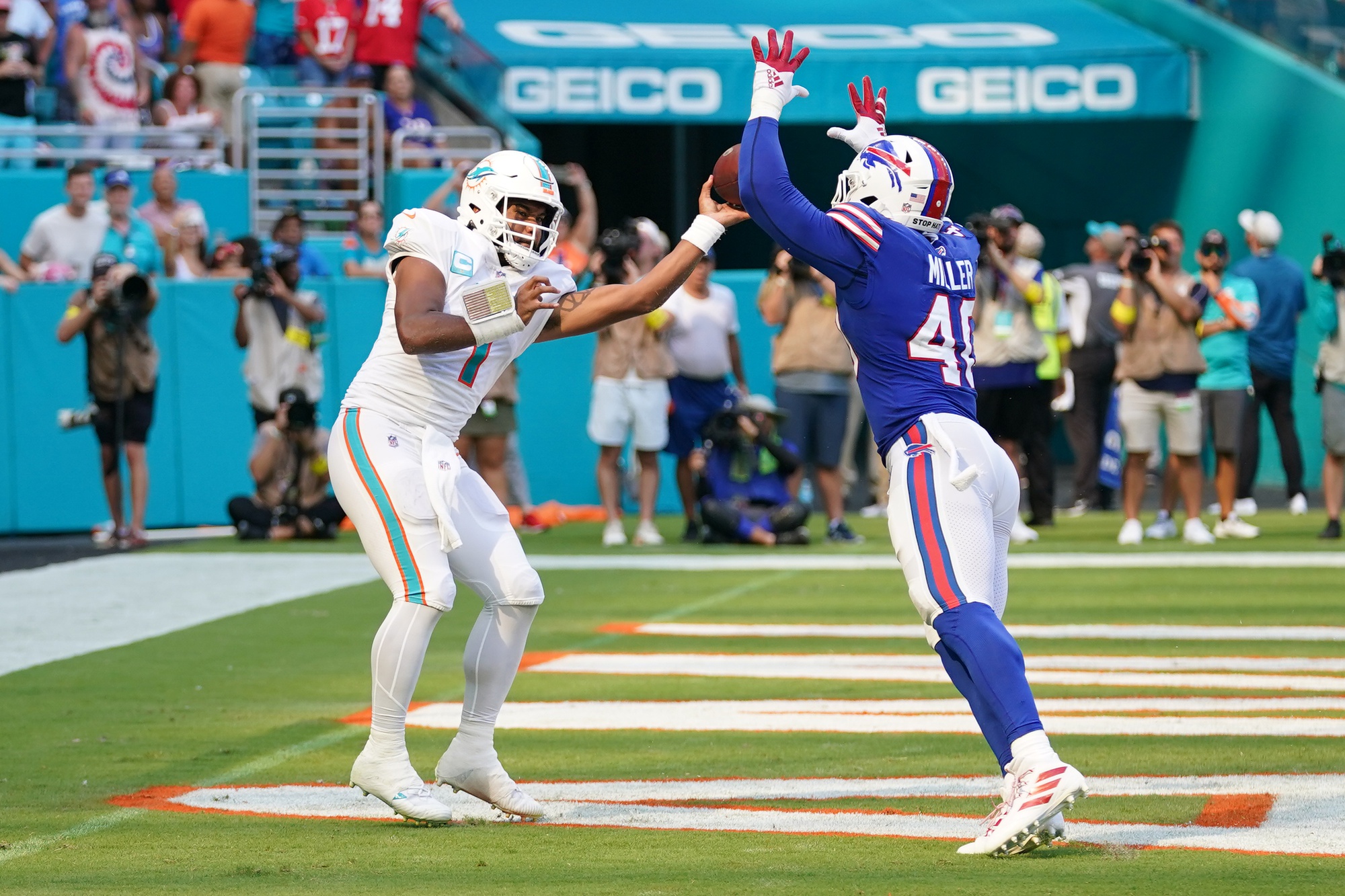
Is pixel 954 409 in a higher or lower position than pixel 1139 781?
higher

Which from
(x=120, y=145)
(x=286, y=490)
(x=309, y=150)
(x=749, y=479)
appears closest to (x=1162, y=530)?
(x=749, y=479)

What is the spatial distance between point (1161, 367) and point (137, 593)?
6.95m

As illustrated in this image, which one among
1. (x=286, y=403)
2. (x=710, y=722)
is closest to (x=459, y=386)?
(x=710, y=722)

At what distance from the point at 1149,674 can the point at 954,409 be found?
3.16 meters

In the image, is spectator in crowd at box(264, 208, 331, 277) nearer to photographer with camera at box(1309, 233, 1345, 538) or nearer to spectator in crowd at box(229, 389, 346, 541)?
spectator in crowd at box(229, 389, 346, 541)

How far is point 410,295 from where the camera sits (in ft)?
16.9

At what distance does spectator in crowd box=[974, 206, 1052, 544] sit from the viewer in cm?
1348

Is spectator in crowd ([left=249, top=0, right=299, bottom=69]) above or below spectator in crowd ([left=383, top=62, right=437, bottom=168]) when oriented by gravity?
above

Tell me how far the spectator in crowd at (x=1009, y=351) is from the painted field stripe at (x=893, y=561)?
4.50ft

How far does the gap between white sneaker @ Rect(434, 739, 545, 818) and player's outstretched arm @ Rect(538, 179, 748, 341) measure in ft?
4.15

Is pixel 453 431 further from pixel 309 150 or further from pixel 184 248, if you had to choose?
pixel 309 150

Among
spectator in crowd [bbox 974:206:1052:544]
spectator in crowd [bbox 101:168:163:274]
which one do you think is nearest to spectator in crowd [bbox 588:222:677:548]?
spectator in crowd [bbox 974:206:1052:544]

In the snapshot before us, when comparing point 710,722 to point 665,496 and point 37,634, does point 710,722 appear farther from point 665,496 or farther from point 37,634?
point 665,496

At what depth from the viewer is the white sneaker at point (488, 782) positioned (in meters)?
5.23
